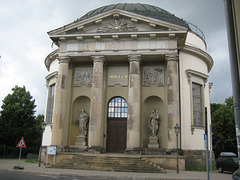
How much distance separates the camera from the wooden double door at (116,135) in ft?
79.3

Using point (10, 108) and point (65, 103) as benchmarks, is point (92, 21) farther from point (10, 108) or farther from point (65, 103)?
point (10, 108)

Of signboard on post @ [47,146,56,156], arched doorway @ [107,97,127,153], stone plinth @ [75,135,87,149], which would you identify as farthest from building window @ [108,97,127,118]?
signboard on post @ [47,146,56,156]

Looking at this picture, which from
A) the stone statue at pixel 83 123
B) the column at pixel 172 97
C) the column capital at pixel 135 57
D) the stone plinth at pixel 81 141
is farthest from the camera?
the stone statue at pixel 83 123

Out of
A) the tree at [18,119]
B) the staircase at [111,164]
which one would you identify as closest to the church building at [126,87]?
the staircase at [111,164]

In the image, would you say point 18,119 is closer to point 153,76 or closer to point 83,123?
point 83,123

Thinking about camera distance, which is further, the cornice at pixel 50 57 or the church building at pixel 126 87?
the cornice at pixel 50 57

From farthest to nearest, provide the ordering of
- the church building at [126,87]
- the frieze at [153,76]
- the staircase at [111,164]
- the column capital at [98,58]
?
the frieze at [153,76]
the column capital at [98,58]
the church building at [126,87]
the staircase at [111,164]

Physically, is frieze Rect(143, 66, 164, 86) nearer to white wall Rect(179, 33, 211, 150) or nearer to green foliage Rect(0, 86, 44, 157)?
white wall Rect(179, 33, 211, 150)

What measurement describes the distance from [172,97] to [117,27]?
788 cm

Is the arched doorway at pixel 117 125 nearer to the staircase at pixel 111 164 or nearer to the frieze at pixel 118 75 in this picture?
the frieze at pixel 118 75

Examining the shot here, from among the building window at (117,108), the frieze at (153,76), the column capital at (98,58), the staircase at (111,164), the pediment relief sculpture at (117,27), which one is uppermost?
the pediment relief sculpture at (117,27)

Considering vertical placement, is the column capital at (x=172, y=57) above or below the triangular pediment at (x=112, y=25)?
below

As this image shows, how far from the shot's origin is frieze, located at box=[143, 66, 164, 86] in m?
24.5

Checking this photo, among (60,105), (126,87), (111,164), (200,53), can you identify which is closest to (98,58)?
(126,87)
